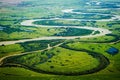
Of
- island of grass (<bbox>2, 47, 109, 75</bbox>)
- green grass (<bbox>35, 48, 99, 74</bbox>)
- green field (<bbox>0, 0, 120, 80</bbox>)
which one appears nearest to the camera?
green field (<bbox>0, 0, 120, 80</bbox>)

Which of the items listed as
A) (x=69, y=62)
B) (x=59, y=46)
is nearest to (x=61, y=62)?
(x=69, y=62)

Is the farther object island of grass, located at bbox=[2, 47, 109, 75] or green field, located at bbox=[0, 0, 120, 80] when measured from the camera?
island of grass, located at bbox=[2, 47, 109, 75]

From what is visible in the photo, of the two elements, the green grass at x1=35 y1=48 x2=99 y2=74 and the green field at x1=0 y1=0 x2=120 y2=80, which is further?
the green grass at x1=35 y1=48 x2=99 y2=74

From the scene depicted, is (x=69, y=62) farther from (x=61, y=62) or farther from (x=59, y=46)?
(x=59, y=46)

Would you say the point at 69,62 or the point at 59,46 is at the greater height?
the point at 59,46

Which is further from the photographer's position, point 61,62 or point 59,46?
point 59,46

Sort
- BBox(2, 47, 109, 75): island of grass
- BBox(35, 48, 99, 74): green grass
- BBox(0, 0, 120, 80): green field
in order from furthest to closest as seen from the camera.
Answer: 1. BBox(35, 48, 99, 74): green grass
2. BBox(2, 47, 109, 75): island of grass
3. BBox(0, 0, 120, 80): green field

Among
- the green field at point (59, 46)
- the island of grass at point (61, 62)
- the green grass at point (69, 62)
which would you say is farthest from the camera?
the green grass at point (69, 62)

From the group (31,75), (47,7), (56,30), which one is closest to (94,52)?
(31,75)

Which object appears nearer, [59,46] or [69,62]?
[69,62]

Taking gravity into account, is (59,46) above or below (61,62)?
above

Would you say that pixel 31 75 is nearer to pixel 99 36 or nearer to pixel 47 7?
pixel 99 36
